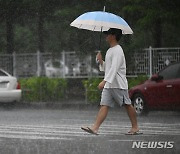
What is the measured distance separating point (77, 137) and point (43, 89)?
14024 mm

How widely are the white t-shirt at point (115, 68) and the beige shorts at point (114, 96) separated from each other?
8 centimetres

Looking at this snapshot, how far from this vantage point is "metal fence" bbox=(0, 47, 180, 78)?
1022 inches

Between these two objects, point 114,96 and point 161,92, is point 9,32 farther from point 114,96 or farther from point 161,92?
point 114,96

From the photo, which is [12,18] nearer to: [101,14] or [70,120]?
A: [70,120]

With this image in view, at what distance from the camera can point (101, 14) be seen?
12648 millimetres

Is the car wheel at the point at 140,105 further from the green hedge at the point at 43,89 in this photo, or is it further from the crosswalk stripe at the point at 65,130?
the green hedge at the point at 43,89

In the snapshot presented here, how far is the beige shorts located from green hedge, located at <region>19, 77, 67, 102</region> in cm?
1321

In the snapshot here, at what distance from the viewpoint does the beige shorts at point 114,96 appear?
1238cm

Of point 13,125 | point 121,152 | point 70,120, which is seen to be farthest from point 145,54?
point 121,152

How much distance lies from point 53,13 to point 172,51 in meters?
5.31

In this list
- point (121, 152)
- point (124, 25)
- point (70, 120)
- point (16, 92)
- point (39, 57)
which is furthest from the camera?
point (39, 57)

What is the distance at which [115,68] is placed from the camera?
1210cm

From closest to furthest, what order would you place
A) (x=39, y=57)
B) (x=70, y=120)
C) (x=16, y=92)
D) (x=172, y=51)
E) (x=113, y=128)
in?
(x=113, y=128), (x=70, y=120), (x=16, y=92), (x=172, y=51), (x=39, y=57)

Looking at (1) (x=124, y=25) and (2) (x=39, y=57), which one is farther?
(2) (x=39, y=57)
